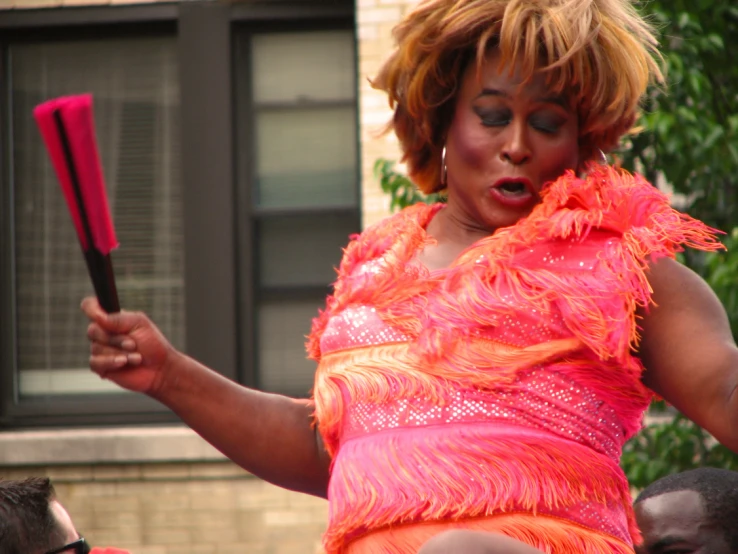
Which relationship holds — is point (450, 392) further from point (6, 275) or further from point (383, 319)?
point (6, 275)

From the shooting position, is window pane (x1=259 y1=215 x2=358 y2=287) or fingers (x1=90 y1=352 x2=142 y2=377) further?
window pane (x1=259 y1=215 x2=358 y2=287)

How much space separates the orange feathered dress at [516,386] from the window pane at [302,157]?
15.2ft

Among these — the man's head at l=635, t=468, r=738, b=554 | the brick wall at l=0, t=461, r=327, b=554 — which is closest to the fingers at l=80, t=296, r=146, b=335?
the man's head at l=635, t=468, r=738, b=554

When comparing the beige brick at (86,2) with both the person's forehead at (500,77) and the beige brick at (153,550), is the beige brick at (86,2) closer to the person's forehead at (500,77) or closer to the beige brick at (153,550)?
the beige brick at (153,550)

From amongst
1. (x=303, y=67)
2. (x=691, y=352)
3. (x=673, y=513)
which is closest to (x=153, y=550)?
(x=303, y=67)

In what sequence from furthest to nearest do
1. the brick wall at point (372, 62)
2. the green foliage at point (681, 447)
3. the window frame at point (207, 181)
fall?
the window frame at point (207, 181)
the brick wall at point (372, 62)
the green foliage at point (681, 447)

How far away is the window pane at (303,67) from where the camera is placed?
22.0ft

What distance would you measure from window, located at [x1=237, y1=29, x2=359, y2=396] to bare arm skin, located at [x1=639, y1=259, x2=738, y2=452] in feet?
15.5

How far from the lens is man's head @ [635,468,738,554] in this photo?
9.59ft

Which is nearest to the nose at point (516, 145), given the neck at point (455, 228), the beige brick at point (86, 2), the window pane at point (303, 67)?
the neck at point (455, 228)

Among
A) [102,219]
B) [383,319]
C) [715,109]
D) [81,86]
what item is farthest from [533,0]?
[81,86]

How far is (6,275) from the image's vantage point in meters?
6.85

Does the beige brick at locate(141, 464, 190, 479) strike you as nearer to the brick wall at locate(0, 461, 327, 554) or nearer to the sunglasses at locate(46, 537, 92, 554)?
the brick wall at locate(0, 461, 327, 554)

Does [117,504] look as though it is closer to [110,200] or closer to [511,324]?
[110,200]
